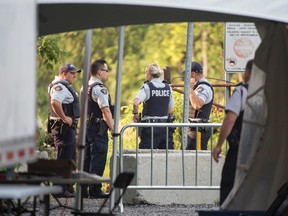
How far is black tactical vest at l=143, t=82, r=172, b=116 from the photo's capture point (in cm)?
2134

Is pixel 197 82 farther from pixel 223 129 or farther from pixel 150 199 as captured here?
pixel 223 129

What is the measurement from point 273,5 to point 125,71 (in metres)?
33.3

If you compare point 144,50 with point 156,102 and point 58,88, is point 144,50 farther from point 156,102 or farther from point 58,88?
point 58,88

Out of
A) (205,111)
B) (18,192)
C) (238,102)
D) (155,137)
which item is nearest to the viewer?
(18,192)

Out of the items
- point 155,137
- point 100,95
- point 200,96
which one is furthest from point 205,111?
point 100,95

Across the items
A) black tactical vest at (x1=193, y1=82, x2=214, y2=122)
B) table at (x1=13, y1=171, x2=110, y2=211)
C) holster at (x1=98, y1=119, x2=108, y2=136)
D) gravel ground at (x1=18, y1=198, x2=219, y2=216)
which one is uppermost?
black tactical vest at (x1=193, y1=82, x2=214, y2=122)

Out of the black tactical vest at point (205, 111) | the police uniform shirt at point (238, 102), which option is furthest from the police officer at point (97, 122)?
the police uniform shirt at point (238, 102)

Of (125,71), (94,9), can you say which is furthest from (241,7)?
(125,71)

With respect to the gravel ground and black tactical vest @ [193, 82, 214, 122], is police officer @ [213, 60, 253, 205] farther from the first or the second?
black tactical vest @ [193, 82, 214, 122]

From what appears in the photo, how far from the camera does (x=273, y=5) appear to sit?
12133 mm

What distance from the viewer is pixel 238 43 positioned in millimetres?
21531

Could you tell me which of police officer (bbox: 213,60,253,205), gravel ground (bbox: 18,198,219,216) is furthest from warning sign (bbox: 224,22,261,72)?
police officer (bbox: 213,60,253,205)

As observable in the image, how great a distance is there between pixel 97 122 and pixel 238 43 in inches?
102

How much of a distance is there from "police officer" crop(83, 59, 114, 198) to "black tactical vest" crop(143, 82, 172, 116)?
3.82 feet
